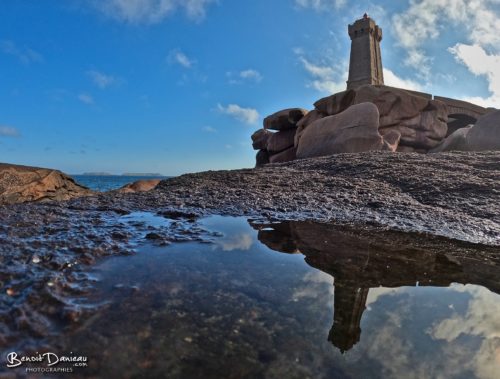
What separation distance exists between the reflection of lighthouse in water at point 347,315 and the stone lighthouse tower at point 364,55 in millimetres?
35462

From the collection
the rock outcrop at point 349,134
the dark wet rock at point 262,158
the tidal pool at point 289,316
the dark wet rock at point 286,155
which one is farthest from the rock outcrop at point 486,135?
the dark wet rock at point 262,158

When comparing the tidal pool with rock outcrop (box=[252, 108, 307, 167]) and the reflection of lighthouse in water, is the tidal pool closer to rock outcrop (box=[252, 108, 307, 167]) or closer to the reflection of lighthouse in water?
the reflection of lighthouse in water

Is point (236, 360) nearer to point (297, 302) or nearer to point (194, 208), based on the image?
point (297, 302)

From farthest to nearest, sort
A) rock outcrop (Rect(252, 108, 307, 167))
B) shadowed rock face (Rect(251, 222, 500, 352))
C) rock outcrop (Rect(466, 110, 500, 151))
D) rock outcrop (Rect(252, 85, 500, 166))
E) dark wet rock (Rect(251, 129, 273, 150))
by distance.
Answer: dark wet rock (Rect(251, 129, 273, 150))
rock outcrop (Rect(252, 108, 307, 167))
rock outcrop (Rect(252, 85, 500, 166))
rock outcrop (Rect(466, 110, 500, 151))
shadowed rock face (Rect(251, 222, 500, 352))

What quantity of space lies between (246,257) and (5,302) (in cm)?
137

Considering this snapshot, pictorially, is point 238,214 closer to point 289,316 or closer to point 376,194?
point 376,194

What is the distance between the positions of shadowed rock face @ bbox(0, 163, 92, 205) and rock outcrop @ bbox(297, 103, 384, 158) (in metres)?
8.27

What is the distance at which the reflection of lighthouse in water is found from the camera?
1.21 metres

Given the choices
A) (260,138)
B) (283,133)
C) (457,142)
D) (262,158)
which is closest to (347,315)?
(457,142)

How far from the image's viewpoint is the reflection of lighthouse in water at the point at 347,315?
3.96 feet

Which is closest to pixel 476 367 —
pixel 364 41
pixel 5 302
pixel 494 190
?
pixel 5 302

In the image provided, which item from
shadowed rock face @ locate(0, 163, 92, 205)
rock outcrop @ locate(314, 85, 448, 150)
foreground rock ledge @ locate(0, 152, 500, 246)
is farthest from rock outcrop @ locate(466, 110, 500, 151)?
shadowed rock face @ locate(0, 163, 92, 205)

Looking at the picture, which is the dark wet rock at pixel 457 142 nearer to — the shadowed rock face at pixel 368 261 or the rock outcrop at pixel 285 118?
the rock outcrop at pixel 285 118

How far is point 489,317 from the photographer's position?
1.47m
